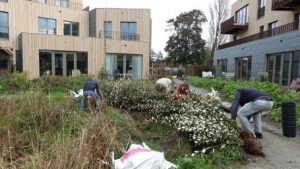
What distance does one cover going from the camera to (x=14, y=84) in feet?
48.8

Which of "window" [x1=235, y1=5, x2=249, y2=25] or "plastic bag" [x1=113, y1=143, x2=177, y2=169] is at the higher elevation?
"window" [x1=235, y1=5, x2=249, y2=25]

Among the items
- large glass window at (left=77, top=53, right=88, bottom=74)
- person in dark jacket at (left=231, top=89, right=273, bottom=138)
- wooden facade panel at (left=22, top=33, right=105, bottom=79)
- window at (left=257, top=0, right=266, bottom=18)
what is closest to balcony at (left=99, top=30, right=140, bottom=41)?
wooden facade panel at (left=22, top=33, right=105, bottom=79)

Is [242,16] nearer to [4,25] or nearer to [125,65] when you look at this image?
[125,65]

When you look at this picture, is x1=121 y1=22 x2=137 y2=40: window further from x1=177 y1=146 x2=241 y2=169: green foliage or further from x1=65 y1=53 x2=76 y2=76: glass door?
x1=177 y1=146 x2=241 y2=169: green foliage

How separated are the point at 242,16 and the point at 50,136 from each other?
1138 inches

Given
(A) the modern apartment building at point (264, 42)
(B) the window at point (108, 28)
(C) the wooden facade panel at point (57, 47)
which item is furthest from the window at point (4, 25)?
(A) the modern apartment building at point (264, 42)

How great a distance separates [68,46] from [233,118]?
18899 millimetres

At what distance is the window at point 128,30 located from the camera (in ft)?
93.3

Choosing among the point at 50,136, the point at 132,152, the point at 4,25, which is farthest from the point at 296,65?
the point at 4,25

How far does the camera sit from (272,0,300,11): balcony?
18.8 metres

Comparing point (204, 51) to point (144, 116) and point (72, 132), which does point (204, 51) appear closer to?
point (144, 116)

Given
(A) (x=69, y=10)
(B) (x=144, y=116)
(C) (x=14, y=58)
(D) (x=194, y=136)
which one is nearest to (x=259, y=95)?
(D) (x=194, y=136)

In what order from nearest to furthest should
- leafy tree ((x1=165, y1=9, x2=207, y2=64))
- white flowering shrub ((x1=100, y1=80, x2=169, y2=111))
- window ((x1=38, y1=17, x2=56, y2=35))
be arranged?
white flowering shrub ((x1=100, y1=80, x2=169, y2=111)) < window ((x1=38, y1=17, x2=56, y2=35)) < leafy tree ((x1=165, y1=9, x2=207, y2=64))

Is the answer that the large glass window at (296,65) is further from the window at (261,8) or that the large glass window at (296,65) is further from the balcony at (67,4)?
the balcony at (67,4)
